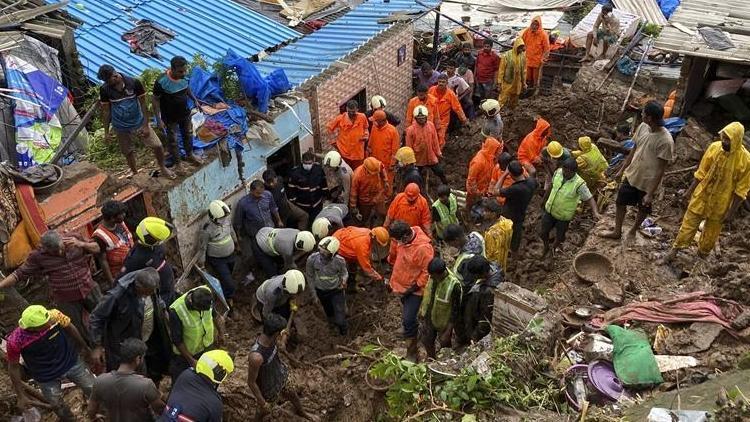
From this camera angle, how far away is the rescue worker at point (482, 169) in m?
9.30

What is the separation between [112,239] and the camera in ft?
22.7

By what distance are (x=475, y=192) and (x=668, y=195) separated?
8.55ft

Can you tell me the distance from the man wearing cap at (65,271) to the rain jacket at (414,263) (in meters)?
3.13

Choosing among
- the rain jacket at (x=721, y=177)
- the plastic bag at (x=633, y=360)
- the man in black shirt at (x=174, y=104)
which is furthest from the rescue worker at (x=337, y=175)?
the plastic bag at (x=633, y=360)

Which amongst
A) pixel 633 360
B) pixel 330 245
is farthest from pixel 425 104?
pixel 633 360

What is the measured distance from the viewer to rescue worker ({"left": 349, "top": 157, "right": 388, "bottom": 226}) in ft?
30.3

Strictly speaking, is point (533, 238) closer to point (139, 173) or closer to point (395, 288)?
point (395, 288)

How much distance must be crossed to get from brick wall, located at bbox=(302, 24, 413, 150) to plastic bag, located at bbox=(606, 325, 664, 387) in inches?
235

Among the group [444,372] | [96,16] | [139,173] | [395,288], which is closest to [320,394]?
[395,288]

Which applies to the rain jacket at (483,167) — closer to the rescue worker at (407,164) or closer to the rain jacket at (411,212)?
the rescue worker at (407,164)

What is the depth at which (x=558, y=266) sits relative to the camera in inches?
348

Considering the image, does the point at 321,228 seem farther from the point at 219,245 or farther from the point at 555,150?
the point at 555,150

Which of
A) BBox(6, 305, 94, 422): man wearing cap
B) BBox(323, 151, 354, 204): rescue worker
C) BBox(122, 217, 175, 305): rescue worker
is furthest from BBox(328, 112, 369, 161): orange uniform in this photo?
BBox(6, 305, 94, 422): man wearing cap

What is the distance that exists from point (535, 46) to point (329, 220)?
6.35 metres
